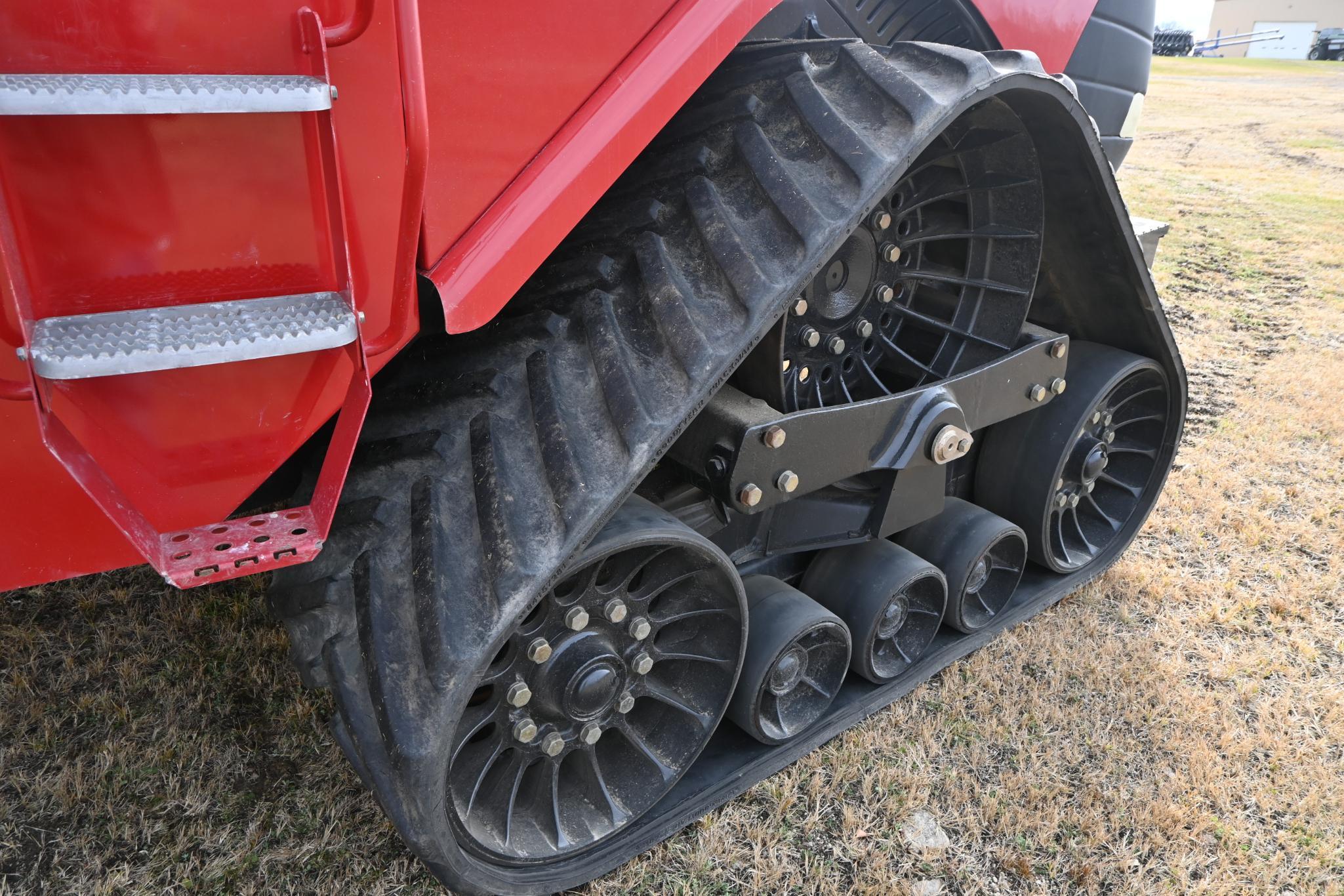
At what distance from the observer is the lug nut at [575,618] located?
1858 millimetres

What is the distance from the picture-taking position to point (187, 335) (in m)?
1.17

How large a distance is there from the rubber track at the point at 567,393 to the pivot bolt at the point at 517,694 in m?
0.26

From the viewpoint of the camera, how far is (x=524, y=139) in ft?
4.78

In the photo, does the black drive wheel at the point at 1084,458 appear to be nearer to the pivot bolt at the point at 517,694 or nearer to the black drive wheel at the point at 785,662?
A: the black drive wheel at the point at 785,662

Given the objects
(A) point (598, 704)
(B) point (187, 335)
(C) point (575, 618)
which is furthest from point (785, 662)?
(B) point (187, 335)

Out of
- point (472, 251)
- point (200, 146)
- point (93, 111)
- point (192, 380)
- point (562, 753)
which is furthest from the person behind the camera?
point (562, 753)

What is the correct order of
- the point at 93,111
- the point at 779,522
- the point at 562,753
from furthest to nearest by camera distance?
the point at 779,522 < the point at 562,753 < the point at 93,111

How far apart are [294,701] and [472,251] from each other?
1.51 m

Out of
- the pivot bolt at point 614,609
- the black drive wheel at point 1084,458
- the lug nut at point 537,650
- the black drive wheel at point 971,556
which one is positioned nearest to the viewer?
the lug nut at point 537,650

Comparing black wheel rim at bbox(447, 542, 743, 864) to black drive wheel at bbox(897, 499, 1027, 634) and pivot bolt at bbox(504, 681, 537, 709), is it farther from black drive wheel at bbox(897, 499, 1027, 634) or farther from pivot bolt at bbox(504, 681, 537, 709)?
black drive wheel at bbox(897, 499, 1027, 634)

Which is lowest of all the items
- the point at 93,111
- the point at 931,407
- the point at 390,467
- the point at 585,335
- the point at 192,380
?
the point at 931,407

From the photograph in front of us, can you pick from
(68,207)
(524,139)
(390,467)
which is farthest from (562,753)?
(68,207)

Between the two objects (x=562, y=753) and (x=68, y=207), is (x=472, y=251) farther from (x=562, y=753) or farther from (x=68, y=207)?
(x=562, y=753)

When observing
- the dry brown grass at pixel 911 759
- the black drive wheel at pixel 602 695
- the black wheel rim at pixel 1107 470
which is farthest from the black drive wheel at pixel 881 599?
the black wheel rim at pixel 1107 470
